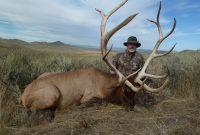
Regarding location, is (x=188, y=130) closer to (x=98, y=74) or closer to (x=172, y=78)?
(x=98, y=74)

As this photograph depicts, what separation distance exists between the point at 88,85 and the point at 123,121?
142 cm

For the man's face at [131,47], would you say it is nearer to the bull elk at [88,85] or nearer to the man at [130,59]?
the man at [130,59]

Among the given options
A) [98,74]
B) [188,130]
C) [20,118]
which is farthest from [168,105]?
[20,118]

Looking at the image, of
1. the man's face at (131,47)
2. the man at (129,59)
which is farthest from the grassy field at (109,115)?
the man's face at (131,47)

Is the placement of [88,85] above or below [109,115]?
above

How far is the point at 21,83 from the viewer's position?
26.9 ft

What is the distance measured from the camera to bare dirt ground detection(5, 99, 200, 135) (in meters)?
5.02

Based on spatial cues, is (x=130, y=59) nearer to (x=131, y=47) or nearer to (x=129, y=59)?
(x=129, y=59)

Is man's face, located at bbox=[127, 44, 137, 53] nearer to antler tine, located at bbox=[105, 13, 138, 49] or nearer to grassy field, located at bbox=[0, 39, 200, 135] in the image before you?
grassy field, located at bbox=[0, 39, 200, 135]

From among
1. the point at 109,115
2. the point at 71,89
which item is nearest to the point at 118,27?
the point at 71,89

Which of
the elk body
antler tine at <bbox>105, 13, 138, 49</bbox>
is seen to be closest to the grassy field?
the elk body

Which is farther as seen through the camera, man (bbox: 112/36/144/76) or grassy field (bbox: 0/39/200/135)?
man (bbox: 112/36/144/76)

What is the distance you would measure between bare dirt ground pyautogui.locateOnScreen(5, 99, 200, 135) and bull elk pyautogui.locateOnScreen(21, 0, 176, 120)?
0.22m

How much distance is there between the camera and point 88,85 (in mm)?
6777
